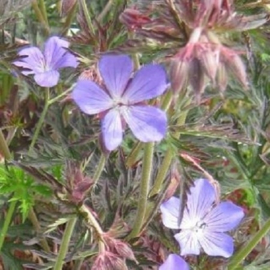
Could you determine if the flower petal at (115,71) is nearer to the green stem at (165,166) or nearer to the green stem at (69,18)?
the green stem at (165,166)

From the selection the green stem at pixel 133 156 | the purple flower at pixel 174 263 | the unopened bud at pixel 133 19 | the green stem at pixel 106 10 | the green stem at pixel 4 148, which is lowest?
the green stem at pixel 4 148

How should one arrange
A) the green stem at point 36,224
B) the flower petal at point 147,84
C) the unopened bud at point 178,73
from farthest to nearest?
the green stem at point 36,224
the flower petal at point 147,84
the unopened bud at point 178,73

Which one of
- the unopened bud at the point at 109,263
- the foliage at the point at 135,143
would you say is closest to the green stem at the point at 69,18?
the foliage at the point at 135,143

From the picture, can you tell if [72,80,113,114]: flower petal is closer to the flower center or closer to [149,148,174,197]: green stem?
[149,148,174,197]: green stem

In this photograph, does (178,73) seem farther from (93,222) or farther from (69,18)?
(69,18)

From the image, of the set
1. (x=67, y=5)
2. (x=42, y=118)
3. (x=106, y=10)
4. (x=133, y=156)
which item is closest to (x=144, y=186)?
(x=133, y=156)

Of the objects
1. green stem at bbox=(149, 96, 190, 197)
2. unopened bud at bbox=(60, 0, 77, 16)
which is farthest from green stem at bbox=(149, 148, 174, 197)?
unopened bud at bbox=(60, 0, 77, 16)
